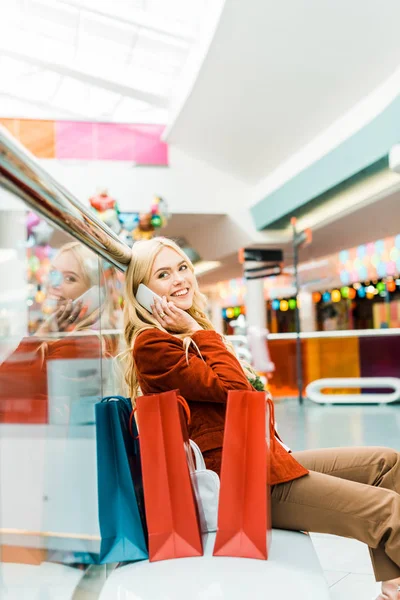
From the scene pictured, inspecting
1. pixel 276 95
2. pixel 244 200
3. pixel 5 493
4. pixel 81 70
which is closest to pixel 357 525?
pixel 5 493

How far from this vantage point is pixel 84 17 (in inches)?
360

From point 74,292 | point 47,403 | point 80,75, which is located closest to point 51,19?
point 80,75

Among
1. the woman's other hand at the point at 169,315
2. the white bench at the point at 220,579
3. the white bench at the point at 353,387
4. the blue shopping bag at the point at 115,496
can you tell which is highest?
the woman's other hand at the point at 169,315

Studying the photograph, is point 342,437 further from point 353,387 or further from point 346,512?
point 346,512

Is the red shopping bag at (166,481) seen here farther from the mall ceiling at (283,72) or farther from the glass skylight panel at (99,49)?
the glass skylight panel at (99,49)

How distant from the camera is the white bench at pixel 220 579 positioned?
45.7 inches

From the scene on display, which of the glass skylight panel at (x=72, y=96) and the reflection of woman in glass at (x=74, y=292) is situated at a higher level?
the glass skylight panel at (x=72, y=96)

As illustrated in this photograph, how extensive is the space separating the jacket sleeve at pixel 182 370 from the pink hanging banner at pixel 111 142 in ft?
33.6

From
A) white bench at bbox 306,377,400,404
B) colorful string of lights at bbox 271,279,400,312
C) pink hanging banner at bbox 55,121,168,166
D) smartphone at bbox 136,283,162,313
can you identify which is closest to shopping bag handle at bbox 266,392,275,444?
smartphone at bbox 136,283,162,313

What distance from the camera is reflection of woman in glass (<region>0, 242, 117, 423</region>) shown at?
908 millimetres

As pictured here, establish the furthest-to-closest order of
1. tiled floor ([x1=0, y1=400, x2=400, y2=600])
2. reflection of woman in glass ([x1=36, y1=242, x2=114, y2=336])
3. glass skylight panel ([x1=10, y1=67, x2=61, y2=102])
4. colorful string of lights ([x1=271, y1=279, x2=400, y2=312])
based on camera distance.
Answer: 1. glass skylight panel ([x1=10, y1=67, x2=61, y2=102])
2. colorful string of lights ([x1=271, y1=279, x2=400, y2=312])
3. reflection of woman in glass ([x1=36, y1=242, x2=114, y2=336])
4. tiled floor ([x1=0, y1=400, x2=400, y2=600])

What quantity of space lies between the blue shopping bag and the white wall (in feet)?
32.8

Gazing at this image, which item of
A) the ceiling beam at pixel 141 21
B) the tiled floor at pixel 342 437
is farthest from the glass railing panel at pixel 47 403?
the ceiling beam at pixel 141 21

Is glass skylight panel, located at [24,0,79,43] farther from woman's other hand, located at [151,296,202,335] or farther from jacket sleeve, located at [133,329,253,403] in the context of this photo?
jacket sleeve, located at [133,329,253,403]
